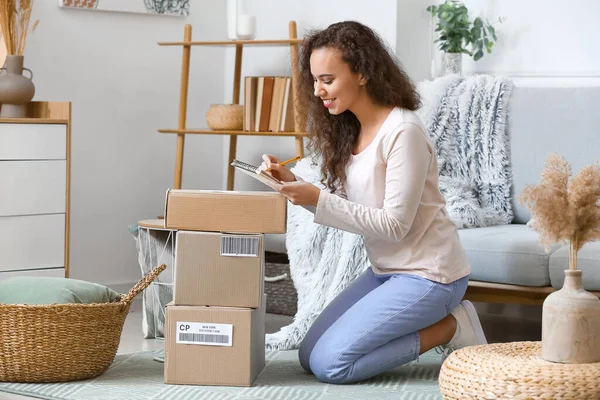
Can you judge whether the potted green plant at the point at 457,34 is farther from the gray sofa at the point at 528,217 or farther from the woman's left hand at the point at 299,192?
the woman's left hand at the point at 299,192

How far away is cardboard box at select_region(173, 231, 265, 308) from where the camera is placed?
251 cm

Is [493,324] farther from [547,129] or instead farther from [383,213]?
[383,213]

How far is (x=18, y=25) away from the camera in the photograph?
3.80 metres

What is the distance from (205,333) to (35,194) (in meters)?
1.10

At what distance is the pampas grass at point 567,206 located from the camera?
200cm

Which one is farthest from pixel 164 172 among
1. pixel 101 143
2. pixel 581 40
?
pixel 581 40

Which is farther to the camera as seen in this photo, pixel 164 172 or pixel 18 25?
pixel 164 172

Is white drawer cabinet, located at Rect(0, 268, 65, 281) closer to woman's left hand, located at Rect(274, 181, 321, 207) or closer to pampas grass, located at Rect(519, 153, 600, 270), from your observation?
woman's left hand, located at Rect(274, 181, 321, 207)

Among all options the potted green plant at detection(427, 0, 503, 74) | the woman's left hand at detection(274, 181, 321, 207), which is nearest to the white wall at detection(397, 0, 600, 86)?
the potted green plant at detection(427, 0, 503, 74)

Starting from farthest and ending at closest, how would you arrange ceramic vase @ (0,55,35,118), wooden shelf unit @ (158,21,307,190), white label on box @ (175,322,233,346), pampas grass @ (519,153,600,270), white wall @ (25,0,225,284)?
1. white wall @ (25,0,225,284)
2. wooden shelf unit @ (158,21,307,190)
3. ceramic vase @ (0,55,35,118)
4. white label on box @ (175,322,233,346)
5. pampas grass @ (519,153,600,270)

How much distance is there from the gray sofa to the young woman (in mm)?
304

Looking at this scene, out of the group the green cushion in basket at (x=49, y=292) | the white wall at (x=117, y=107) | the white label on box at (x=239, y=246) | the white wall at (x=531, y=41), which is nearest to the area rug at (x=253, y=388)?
the green cushion in basket at (x=49, y=292)

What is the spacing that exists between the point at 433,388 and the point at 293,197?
0.62 m

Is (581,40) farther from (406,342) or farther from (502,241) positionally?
(406,342)
